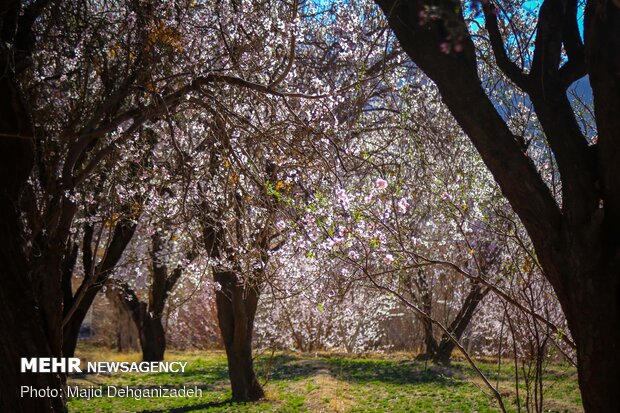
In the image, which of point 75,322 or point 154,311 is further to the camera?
point 154,311

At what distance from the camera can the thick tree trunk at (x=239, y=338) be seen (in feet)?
30.0

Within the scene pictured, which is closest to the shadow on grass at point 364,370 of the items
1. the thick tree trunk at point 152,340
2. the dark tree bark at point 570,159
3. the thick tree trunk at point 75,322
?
the thick tree trunk at point 152,340

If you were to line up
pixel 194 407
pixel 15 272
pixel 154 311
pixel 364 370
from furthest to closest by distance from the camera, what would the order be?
pixel 154 311 < pixel 364 370 < pixel 194 407 < pixel 15 272

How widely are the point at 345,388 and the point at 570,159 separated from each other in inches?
283

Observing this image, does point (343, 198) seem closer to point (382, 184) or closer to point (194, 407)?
point (382, 184)

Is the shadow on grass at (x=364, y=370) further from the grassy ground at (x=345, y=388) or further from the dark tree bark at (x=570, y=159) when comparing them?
the dark tree bark at (x=570, y=159)

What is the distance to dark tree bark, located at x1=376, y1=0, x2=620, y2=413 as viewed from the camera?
3.15 m

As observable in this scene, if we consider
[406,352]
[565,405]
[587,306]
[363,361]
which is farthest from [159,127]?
[406,352]

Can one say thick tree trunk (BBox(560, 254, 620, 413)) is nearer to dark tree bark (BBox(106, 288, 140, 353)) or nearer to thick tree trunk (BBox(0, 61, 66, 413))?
thick tree trunk (BBox(0, 61, 66, 413))

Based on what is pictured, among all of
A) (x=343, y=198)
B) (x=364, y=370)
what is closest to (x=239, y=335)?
(x=364, y=370)

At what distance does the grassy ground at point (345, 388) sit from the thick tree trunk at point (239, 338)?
0.81 feet

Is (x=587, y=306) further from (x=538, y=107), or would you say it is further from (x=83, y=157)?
(x=83, y=157)

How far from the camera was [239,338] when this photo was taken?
929cm

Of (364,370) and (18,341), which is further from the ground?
(18,341)
